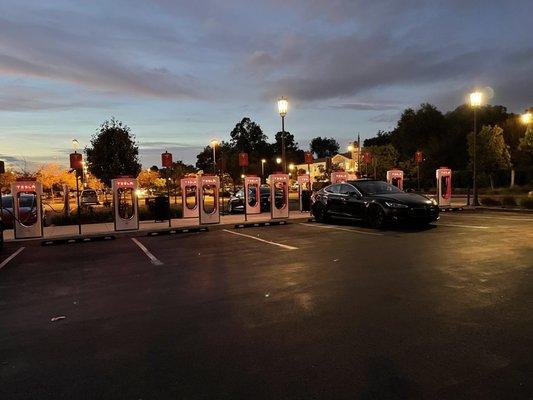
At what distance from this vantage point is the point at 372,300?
6.11m

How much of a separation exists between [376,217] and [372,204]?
427 millimetres

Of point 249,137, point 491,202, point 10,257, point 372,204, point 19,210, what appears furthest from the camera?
point 249,137

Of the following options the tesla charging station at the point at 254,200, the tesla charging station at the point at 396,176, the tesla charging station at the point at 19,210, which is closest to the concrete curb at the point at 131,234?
the tesla charging station at the point at 19,210

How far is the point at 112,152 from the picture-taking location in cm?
3300

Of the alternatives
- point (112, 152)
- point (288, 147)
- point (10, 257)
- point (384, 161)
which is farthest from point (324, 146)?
point (10, 257)

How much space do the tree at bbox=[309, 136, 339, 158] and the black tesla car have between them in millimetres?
160832

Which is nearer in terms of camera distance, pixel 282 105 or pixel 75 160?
pixel 75 160

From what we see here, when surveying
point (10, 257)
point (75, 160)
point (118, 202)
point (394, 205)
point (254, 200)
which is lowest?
point (10, 257)

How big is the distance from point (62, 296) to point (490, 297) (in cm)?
587

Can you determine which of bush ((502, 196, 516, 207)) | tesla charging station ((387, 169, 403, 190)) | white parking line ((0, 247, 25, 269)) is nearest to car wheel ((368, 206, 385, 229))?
tesla charging station ((387, 169, 403, 190))

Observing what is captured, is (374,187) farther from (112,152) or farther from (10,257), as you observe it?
(112,152)

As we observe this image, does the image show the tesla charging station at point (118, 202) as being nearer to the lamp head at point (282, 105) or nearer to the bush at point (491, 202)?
the lamp head at point (282, 105)

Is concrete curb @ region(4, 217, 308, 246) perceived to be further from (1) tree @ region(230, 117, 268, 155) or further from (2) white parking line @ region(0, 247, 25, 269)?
(1) tree @ region(230, 117, 268, 155)

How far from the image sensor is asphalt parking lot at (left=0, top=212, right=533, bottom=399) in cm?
380
